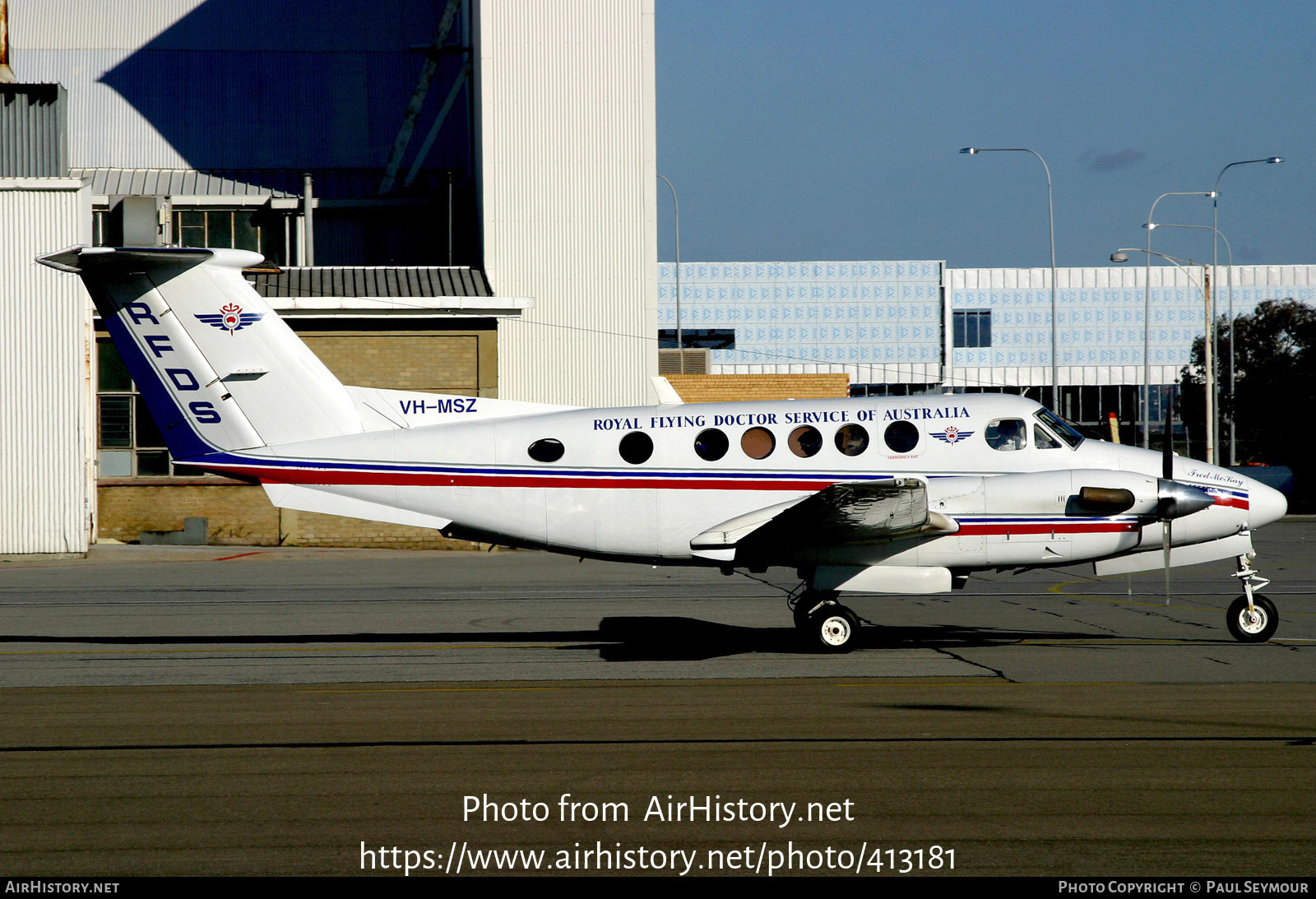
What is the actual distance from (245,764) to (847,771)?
4118 millimetres

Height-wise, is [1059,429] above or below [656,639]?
above

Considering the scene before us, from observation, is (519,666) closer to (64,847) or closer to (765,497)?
(765,497)

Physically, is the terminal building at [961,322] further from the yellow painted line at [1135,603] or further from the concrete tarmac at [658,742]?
the concrete tarmac at [658,742]

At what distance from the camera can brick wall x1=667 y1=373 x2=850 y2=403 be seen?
39844 millimetres

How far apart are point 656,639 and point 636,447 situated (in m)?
2.45

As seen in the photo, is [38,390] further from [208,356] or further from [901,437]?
[901,437]

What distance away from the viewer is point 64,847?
6.24 m

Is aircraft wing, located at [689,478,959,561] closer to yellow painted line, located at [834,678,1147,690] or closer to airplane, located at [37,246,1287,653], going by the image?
airplane, located at [37,246,1287,653]

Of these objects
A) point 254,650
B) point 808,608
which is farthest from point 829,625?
point 254,650

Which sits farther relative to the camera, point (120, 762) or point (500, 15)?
point (500, 15)

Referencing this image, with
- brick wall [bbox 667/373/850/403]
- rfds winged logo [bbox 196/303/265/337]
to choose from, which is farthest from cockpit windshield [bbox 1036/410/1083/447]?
brick wall [bbox 667/373/850/403]

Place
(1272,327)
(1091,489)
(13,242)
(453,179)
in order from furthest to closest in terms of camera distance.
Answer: (1272,327) < (453,179) < (13,242) < (1091,489)

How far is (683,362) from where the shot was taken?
55.1 m
